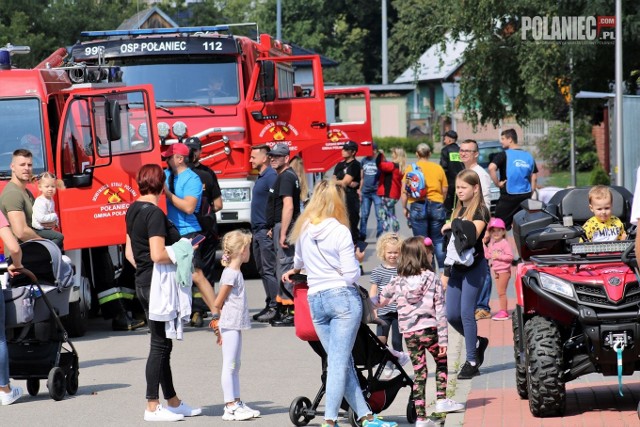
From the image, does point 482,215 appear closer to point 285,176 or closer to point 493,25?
point 285,176

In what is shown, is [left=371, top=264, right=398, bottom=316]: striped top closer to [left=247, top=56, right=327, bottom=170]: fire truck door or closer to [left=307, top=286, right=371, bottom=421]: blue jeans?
[left=307, top=286, right=371, bottom=421]: blue jeans

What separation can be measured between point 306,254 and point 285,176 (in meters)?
5.41

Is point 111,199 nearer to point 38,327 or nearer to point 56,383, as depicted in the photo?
point 38,327

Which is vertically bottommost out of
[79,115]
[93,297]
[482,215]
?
[93,297]

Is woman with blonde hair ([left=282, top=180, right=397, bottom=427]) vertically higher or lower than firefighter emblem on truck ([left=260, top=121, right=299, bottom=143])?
lower

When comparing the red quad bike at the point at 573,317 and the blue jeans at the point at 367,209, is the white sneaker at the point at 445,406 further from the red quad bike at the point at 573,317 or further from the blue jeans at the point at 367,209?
the blue jeans at the point at 367,209

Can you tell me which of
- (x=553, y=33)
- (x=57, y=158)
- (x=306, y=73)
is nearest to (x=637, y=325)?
(x=57, y=158)

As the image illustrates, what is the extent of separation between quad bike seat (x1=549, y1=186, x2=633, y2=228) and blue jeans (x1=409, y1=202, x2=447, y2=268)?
592 cm

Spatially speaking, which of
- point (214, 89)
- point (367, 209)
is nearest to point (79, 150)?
point (214, 89)

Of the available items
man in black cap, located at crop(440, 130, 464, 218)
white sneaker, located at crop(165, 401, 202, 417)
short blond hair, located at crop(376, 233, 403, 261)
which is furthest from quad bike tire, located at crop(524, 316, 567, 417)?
man in black cap, located at crop(440, 130, 464, 218)

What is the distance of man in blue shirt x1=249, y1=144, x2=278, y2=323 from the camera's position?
13.7 metres

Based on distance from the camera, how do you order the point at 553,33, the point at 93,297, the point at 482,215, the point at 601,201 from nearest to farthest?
1. the point at 601,201
2. the point at 482,215
3. the point at 93,297
4. the point at 553,33

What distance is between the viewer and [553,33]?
2434 cm

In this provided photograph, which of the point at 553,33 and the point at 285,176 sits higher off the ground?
the point at 553,33
